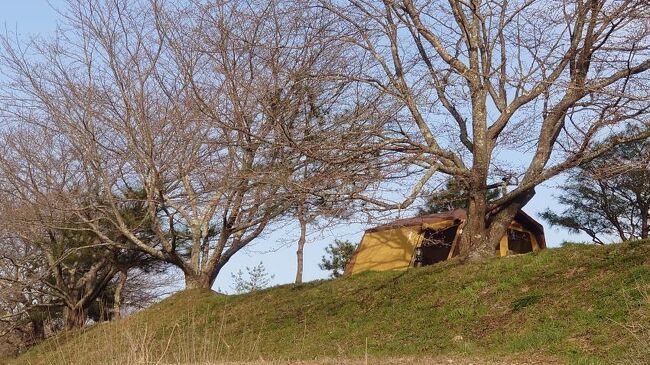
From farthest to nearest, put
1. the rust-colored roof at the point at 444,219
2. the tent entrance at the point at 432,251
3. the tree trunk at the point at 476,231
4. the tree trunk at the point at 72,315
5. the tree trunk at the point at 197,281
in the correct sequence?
the tree trunk at the point at 72,315 → the tree trunk at the point at 197,281 → the tent entrance at the point at 432,251 → the rust-colored roof at the point at 444,219 → the tree trunk at the point at 476,231

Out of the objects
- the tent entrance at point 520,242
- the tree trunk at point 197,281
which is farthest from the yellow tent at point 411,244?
the tree trunk at point 197,281

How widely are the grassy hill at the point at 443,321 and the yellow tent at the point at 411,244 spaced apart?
341cm

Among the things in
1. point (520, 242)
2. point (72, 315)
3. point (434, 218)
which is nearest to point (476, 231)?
point (434, 218)

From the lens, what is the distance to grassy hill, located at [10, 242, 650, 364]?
8570mm

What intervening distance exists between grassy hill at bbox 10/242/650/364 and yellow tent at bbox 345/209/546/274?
3414mm

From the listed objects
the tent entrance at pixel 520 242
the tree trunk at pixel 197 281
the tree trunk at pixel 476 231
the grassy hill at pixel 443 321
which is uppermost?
the tent entrance at pixel 520 242

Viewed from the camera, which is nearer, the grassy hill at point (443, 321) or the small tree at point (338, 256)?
the grassy hill at point (443, 321)

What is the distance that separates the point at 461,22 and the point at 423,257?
7123 millimetres

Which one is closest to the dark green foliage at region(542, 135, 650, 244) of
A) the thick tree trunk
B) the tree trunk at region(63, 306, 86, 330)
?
the thick tree trunk

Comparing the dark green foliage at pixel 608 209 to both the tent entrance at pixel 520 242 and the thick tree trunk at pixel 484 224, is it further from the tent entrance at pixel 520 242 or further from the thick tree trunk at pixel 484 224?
the thick tree trunk at pixel 484 224

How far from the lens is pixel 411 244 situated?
19.7 m

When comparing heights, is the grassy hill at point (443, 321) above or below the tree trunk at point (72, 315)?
below

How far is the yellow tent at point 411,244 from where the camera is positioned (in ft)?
63.7

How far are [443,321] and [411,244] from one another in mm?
7908
